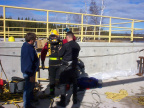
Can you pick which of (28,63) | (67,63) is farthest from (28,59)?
(67,63)

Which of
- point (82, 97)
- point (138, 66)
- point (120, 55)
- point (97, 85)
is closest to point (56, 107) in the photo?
point (82, 97)

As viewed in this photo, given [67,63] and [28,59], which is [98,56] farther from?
[28,59]

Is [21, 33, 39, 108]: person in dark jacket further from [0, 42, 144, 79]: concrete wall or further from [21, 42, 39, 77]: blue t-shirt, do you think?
[0, 42, 144, 79]: concrete wall

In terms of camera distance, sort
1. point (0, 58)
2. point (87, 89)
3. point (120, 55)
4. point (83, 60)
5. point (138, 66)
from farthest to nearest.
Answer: point (138, 66)
point (120, 55)
point (83, 60)
point (87, 89)
point (0, 58)

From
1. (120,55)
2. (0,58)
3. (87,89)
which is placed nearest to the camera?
(0,58)

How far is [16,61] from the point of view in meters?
Answer: 5.10

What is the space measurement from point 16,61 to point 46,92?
61.0 inches

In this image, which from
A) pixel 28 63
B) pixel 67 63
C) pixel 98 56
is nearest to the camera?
pixel 28 63

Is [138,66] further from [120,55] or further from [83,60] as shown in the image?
[83,60]

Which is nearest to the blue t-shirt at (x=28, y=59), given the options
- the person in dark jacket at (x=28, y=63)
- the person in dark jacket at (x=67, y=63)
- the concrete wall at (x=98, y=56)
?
the person in dark jacket at (x=28, y=63)

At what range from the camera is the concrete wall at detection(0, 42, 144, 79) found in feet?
16.4

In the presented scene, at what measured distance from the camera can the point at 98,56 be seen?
6684 mm

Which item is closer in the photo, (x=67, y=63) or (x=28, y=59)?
(x=28, y=59)

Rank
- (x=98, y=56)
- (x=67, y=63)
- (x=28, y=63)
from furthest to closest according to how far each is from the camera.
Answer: (x=98, y=56) → (x=67, y=63) → (x=28, y=63)
